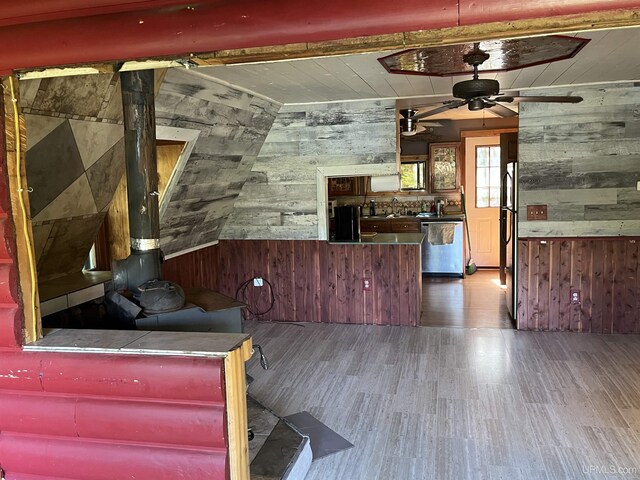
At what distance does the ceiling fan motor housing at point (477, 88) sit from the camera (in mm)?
3326

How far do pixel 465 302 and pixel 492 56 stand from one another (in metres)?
3.53

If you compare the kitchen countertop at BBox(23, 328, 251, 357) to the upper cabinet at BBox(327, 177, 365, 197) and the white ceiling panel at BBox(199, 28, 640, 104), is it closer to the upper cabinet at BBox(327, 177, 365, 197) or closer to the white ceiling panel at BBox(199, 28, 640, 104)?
the white ceiling panel at BBox(199, 28, 640, 104)

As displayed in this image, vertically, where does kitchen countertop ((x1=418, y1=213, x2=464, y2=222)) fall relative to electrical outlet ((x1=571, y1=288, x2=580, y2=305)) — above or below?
above

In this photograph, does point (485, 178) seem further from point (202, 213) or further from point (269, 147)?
point (202, 213)

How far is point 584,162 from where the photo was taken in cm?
489

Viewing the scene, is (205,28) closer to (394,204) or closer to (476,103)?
(476,103)

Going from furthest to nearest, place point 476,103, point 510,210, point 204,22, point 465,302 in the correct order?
point 465,302 < point 510,210 < point 476,103 < point 204,22

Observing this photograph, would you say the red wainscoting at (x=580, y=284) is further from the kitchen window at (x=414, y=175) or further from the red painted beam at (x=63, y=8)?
the red painted beam at (x=63, y=8)

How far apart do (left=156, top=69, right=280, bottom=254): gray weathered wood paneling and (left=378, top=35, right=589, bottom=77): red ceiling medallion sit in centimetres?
132

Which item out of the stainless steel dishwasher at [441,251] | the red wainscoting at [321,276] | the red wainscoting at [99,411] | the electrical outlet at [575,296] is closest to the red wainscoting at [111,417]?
the red wainscoting at [99,411]

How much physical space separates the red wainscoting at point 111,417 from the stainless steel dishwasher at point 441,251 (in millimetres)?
6123

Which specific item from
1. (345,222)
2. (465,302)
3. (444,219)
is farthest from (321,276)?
(444,219)

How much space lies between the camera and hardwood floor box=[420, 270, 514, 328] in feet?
18.2

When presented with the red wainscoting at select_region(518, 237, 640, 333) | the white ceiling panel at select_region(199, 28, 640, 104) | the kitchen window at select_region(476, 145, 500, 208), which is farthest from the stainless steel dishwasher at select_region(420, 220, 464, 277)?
the white ceiling panel at select_region(199, 28, 640, 104)
